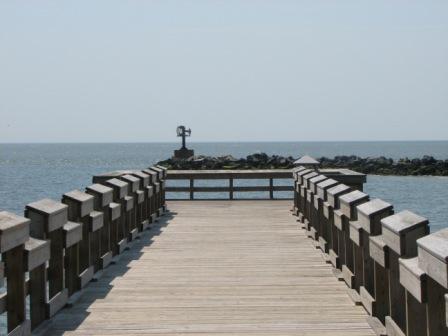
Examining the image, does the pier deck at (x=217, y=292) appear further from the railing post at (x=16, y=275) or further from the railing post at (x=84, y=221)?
the railing post at (x=16, y=275)

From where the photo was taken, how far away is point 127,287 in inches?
306

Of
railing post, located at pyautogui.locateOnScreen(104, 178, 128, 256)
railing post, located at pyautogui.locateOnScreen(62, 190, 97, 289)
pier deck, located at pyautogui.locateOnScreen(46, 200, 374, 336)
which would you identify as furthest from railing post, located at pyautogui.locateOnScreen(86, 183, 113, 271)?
railing post, located at pyautogui.locateOnScreen(104, 178, 128, 256)

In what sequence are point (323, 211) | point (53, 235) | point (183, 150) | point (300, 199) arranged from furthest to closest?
point (183, 150) < point (300, 199) < point (323, 211) < point (53, 235)

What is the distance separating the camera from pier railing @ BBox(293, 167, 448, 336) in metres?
4.31

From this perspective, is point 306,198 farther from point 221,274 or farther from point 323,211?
point 221,274

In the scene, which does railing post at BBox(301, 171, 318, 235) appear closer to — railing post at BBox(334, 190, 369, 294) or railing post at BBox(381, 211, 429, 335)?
railing post at BBox(334, 190, 369, 294)

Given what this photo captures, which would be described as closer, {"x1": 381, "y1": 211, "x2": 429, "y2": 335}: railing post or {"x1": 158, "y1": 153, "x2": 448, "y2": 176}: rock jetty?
{"x1": 381, "y1": 211, "x2": 429, "y2": 335}: railing post

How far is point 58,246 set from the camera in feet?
21.7

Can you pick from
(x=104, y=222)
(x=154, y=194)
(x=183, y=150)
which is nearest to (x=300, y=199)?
(x=154, y=194)

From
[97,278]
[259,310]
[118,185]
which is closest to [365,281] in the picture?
[259,310]

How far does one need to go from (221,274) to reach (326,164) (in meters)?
58.2

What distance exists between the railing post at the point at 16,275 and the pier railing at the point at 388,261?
2631mm

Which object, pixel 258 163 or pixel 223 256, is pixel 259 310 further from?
pixel 258 163

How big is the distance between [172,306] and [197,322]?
674 mm
